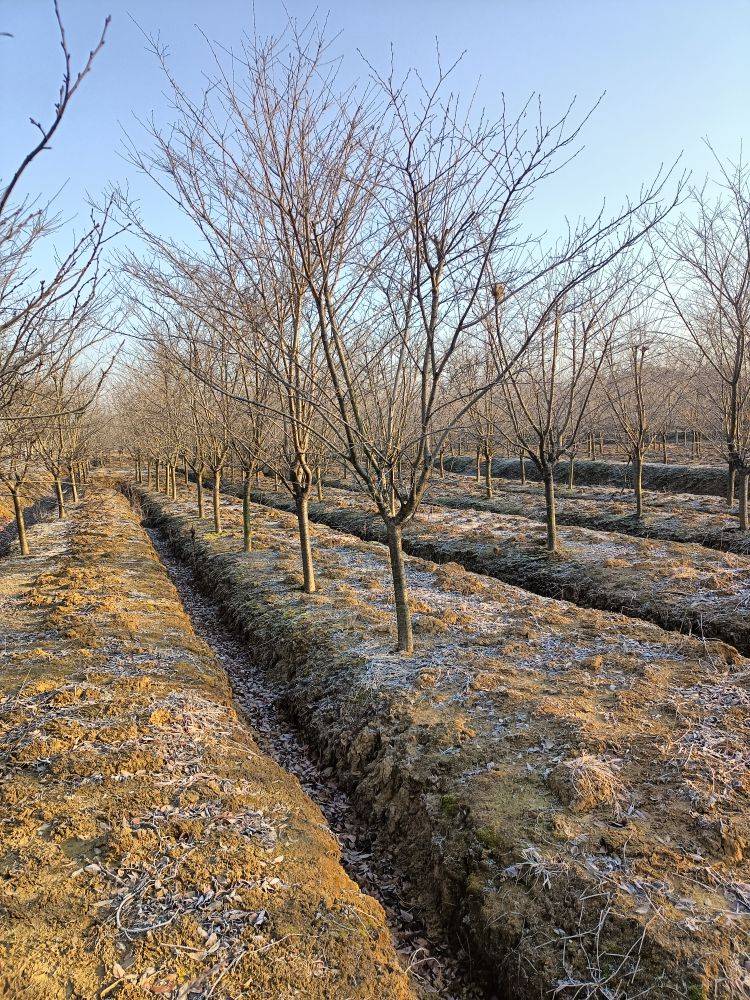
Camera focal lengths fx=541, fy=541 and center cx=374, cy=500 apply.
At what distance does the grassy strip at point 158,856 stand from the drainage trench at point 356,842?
9.1 inches

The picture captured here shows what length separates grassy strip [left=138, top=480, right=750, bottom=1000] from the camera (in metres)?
2.94

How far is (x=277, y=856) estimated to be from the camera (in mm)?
3572

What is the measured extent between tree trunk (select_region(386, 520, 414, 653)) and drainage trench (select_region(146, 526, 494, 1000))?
1624 mm

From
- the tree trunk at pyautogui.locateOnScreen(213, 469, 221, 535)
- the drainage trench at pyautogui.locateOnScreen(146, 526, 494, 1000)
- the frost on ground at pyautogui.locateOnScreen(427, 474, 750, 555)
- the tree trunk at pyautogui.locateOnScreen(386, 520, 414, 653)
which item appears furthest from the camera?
the tree trunk at pyautogui.locateOnScreen(213, 469, 221, 535)

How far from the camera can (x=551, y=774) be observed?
13.7 feet

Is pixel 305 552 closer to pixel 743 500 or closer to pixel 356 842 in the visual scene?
pixel 356 842

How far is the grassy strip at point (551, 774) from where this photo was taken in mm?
2943

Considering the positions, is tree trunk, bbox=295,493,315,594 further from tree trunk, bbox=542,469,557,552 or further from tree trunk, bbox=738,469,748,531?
tree trunk, bbox=738,469,748,531

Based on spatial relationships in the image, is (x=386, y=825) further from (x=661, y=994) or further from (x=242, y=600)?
(x=242, y=600)

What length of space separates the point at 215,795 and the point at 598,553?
888 cm

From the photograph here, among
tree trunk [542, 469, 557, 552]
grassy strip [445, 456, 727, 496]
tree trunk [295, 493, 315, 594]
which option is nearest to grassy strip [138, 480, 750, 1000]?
tree trunk [295, 493, 315, 594]

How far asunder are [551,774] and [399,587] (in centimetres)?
274

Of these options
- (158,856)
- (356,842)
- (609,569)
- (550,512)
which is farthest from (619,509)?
(158,856)

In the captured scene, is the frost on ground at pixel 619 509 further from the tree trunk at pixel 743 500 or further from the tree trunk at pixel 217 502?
the tree trunk at pixel 217 502
